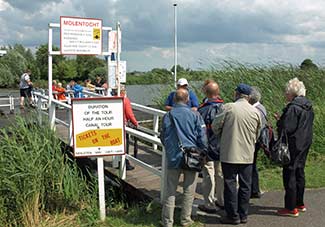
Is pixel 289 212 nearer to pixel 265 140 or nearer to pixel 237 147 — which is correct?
pixel 265 140

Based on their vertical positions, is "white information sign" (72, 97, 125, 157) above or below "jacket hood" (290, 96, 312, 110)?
below

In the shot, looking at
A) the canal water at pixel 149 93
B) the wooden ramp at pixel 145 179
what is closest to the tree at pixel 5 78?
the canal water at pixel 149 93

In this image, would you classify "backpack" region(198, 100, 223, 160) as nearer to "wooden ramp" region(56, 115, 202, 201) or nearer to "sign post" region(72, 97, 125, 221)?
"wooden ramp" region(56, 115, 202, 201)

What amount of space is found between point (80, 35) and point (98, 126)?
364cm

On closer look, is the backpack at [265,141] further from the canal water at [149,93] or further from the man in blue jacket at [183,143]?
the canal water at [149,93]

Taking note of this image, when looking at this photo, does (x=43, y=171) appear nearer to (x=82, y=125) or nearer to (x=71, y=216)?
(x=71, y=216)

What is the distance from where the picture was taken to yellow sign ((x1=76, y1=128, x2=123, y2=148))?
5.48m

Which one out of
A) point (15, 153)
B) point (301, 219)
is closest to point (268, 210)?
point (301, 219)

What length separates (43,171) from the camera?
6.13m

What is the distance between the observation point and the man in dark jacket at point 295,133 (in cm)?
548

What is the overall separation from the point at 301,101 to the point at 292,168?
899 millimetres

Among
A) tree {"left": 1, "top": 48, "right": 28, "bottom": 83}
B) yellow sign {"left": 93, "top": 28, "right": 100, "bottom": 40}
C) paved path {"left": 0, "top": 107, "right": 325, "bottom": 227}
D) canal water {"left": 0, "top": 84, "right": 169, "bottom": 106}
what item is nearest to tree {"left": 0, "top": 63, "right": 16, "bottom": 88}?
tree {"left": 1, "top": 48, "right": 28, "bottom": 83}

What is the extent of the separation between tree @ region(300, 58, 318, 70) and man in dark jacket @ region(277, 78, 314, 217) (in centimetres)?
796

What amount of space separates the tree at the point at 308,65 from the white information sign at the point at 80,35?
718 centimetres
